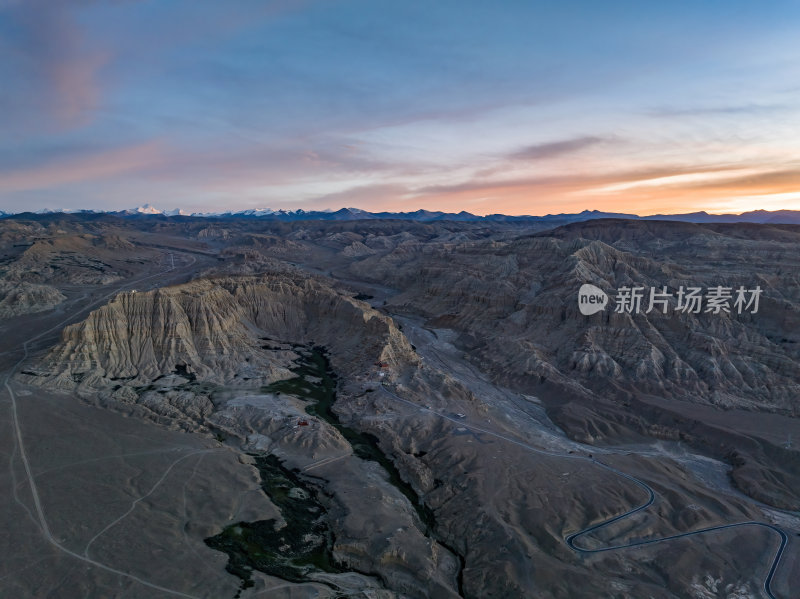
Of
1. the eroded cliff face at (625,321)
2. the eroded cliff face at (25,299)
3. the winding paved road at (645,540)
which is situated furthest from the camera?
the eroded cliff face at (25,299)

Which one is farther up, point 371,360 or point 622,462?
point 371,360

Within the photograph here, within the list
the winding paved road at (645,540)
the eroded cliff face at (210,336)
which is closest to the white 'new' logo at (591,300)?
the eroded cliff face at (210,336)

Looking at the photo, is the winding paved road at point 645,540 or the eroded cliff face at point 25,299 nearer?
the winding paved road at point 645,540

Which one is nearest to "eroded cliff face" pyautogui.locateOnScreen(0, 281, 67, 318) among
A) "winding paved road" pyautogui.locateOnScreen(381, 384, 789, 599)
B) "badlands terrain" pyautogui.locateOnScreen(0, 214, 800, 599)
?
"badlands terrain" pyautogui.locateOnScreen(0, 214, 800, 599)

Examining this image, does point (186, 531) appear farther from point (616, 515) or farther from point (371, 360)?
point (371, 360)

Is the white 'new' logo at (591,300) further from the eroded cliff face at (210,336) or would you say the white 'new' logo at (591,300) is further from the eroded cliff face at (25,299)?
the eroded cliff face at (25,299)

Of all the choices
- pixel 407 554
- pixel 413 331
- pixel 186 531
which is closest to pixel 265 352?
pixel 413 331

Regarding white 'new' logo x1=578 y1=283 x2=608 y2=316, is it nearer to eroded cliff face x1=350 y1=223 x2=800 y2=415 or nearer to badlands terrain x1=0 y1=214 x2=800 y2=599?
eroded cliff face x1=350 y1=223 x2=800 y2=415
